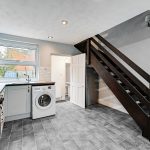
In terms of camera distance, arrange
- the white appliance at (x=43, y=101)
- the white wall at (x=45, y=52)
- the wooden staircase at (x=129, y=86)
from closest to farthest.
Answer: the wooden staircase at (x=129, y=86) → the white appliance at (x=43, y=101) → the white wall at (x=45, y=52)

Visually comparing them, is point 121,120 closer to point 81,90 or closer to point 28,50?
point 81,90

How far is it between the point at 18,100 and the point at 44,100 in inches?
26.7

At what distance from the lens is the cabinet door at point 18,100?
9.45 feet

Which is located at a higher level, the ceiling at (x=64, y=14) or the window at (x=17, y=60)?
the ceiling at (x=64, y=14)

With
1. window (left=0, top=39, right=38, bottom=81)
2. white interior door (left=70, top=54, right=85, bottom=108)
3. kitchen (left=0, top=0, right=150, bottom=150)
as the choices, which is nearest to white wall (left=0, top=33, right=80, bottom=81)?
kitchen (left=0, top=0, right=150, bottom=150)

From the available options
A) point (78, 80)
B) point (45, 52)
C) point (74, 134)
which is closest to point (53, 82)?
point (78, 80)

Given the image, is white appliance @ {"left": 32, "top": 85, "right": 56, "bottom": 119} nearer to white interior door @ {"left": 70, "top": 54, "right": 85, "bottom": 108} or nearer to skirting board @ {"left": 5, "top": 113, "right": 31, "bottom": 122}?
skirting board @ {"left": 5, "top": 113, "right": 31, "bottom": 122}

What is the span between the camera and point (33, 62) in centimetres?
405

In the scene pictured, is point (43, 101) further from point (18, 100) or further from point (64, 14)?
point (64, 14)

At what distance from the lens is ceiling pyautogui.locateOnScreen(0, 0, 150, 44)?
79.6 inches

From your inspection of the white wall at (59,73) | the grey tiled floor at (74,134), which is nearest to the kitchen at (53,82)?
the grey tiled floor at (74,134)

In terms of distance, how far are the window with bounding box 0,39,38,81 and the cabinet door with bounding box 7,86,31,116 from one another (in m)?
0.97

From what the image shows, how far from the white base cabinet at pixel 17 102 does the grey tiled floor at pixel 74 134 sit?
0.20 m

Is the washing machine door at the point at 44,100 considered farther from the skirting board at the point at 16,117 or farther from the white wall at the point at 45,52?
the white wall at the point at 45,52
